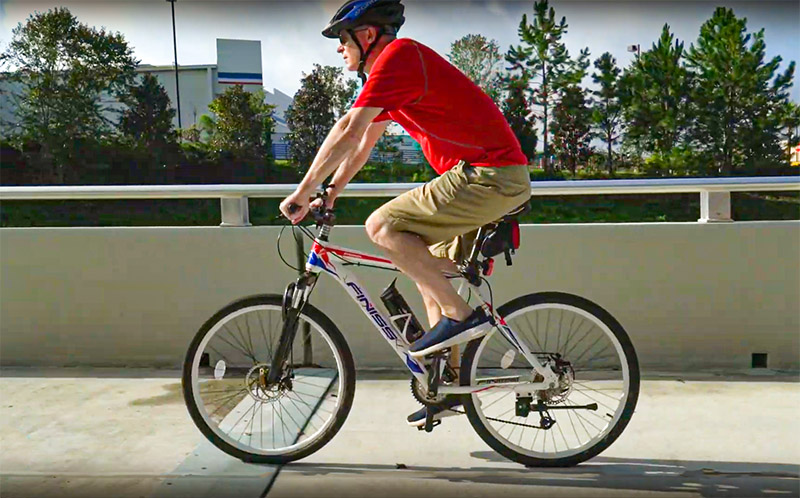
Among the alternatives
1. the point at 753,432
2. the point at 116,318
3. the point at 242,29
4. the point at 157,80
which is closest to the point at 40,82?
the point at 157,80

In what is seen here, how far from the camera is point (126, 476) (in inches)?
133

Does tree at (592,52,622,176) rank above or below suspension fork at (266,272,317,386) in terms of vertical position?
above

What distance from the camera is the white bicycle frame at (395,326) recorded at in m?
3.39

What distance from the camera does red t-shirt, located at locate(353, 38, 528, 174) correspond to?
3.07 metres

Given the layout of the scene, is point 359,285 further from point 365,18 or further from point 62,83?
point 62,83

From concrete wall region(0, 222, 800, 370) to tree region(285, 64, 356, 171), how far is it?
1440 millimetres

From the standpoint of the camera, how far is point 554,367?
3.45 m

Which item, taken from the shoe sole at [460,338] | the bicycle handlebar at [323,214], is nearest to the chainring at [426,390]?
the shoe sole at [460,338]

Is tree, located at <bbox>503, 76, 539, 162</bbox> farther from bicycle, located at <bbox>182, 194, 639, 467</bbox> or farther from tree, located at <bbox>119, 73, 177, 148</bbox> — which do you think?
tree, located at <bbox>119, 73, 177, 148</bbox>

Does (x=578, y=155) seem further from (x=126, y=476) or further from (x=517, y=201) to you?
(x=126, y=476)

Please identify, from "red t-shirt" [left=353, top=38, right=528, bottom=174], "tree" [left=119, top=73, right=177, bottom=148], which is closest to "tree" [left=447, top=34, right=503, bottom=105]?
"tree" [left=119, top=73, right=177, bottom=148]

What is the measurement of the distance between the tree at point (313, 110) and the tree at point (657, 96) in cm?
230

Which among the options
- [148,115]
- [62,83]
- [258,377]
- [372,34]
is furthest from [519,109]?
[62,83]

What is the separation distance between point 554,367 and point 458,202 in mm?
865
